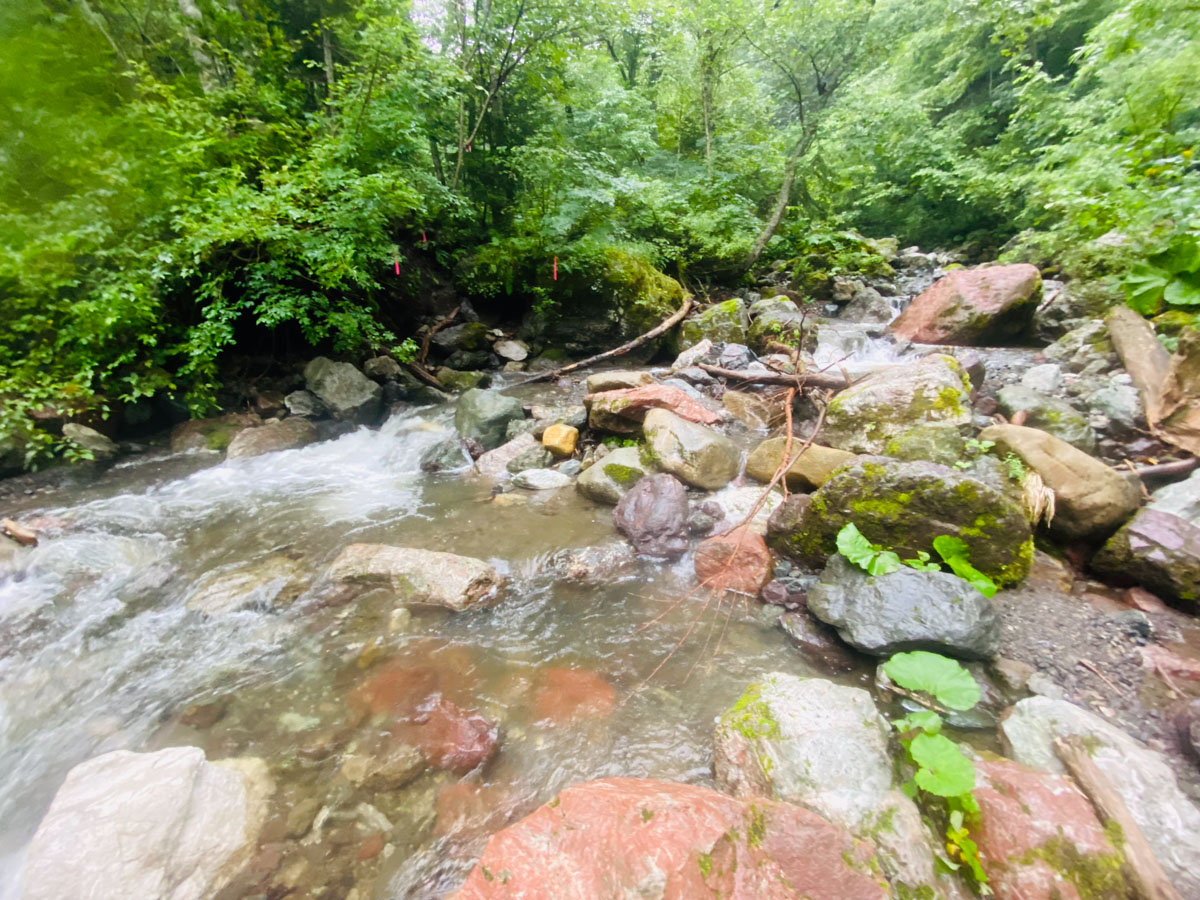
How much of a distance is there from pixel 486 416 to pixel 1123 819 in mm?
6235

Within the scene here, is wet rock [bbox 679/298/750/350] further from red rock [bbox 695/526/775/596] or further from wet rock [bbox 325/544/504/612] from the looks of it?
wet rock [bbox 325/544/504/612]

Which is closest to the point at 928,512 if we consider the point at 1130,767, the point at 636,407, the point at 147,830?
the point at 1130,767

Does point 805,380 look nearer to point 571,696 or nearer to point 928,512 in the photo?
point 928,512

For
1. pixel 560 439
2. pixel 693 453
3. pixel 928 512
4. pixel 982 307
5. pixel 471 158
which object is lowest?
pixel 560 439

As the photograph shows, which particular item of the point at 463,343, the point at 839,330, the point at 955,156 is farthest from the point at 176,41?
the point at 955,156

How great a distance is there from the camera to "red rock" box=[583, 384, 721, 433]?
5.84m

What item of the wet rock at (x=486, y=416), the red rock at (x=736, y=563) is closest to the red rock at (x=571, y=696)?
the red rock at (x=736, y=563)

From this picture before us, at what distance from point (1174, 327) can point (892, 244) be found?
35.2 ft

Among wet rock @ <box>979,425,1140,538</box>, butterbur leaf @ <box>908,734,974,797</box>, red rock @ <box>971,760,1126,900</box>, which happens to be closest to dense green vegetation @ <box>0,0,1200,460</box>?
wet rock @ <box>979,425,1140,538</box>

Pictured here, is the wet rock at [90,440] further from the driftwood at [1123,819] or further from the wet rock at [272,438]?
the driftwood at [1123,819]

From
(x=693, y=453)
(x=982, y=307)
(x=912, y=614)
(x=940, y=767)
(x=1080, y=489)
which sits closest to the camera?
(x=940, y=767)

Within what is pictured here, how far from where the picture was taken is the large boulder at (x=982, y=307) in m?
7.95

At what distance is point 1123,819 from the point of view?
1.63 m

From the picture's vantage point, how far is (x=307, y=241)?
6098 millimetres
